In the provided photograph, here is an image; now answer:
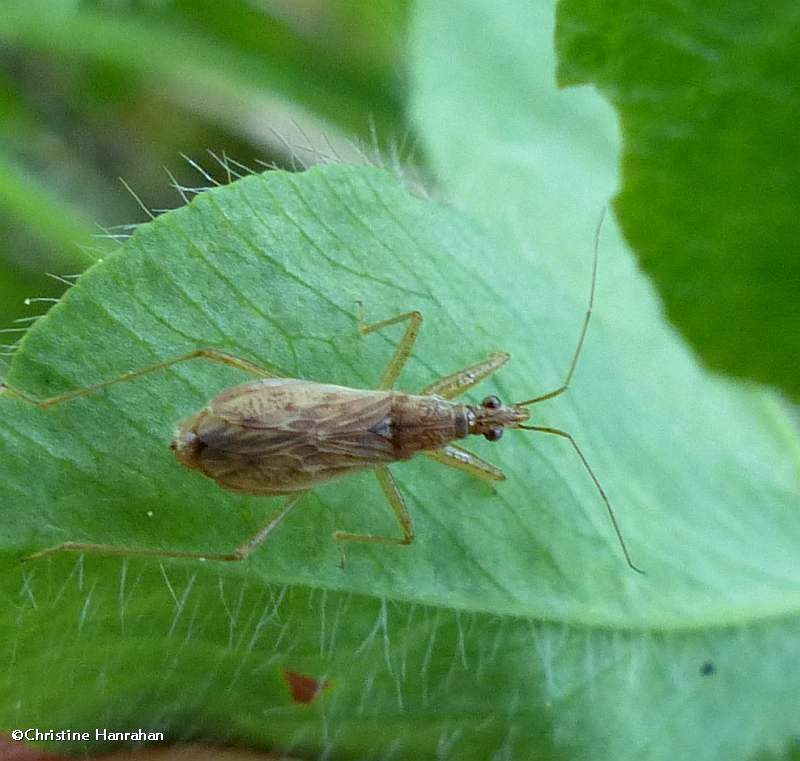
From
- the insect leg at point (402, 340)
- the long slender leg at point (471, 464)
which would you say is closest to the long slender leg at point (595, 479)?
the long slender leg at point (471, 464)

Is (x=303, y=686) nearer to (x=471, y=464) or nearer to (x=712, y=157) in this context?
(x=471, y=464)

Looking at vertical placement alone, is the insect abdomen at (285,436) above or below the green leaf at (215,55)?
below

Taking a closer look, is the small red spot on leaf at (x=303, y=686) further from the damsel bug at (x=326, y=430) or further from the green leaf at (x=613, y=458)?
the green leaf at (x=613, y=458)

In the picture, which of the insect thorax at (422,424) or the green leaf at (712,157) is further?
the insect thorax at (422,424)

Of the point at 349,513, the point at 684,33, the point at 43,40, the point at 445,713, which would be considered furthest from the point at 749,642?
the point at 43,40

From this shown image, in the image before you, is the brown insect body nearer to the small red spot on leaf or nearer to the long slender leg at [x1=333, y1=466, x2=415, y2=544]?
the long slender leg at [x1=333, y1=466, x2=415, y2=544]

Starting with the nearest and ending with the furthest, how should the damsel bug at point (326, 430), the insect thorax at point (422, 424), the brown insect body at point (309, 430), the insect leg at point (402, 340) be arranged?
the damsel bug at point (326, 430)
the brown insect body at point (309, 430)
the insect leg at point (402, 340)
the insect thorax at point (422, 424)
